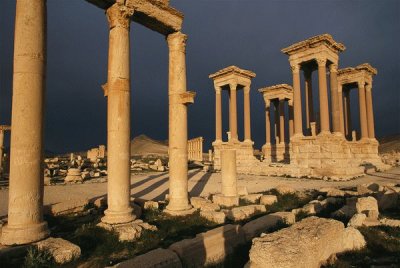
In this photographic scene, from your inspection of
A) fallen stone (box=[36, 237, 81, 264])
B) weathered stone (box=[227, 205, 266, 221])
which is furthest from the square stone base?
fallen stone (box=[36, 237, 81, 264])

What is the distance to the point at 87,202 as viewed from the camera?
9.88 meters

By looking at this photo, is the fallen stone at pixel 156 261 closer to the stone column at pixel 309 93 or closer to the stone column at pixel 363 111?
the stone column at pixel 309 93

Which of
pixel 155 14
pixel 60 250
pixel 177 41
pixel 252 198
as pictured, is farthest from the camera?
pixel 252 198

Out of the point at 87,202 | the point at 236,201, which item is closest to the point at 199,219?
the point at 236,201

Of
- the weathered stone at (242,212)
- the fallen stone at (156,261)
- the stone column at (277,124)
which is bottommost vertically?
the weathered stone at (242,212)

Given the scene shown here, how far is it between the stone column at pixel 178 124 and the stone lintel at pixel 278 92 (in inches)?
1048

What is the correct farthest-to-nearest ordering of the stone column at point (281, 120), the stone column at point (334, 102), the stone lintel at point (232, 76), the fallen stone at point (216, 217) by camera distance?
the stone column at point (281, 120) < the stone lintel at point (232, 76) < the stone column at point (334, 102) < the fallen stone at point (216, 217)

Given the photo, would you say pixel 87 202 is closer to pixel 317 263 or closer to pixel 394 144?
→ pixel 317 263

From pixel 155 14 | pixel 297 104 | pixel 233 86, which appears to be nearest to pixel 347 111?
pixel 297 104

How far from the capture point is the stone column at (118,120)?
287 inches

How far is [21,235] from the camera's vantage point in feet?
18.0

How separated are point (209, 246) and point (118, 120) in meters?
4.12

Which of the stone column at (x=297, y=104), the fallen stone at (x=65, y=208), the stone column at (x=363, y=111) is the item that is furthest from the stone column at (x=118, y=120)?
the stone column at (x=363, y=111)

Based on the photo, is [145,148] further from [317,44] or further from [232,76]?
[317,44]
